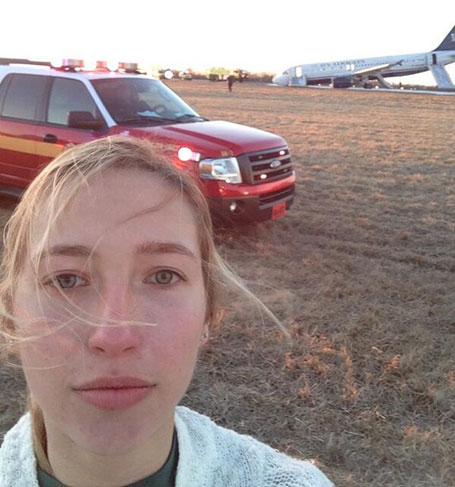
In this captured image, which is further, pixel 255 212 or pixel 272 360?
pixel 255 212

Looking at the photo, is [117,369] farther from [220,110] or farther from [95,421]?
[220,110]

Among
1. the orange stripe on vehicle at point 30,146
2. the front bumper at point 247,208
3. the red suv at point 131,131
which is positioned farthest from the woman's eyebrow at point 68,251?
the orange stripe on vehicle at point 30,146

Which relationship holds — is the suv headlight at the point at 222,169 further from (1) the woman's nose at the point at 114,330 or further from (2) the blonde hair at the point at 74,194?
(1) the woman's nose at the point at 114,330

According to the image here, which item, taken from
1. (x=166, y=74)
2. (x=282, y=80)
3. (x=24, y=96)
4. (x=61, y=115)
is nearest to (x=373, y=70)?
(x=282, y=80)

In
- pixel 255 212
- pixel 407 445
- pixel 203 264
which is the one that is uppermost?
pixel 203 264

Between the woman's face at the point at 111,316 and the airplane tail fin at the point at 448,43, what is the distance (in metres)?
80.7

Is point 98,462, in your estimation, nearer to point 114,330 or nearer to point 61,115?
point 114,330

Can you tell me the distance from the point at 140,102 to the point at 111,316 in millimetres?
5890

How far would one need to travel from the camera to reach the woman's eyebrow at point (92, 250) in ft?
3.44

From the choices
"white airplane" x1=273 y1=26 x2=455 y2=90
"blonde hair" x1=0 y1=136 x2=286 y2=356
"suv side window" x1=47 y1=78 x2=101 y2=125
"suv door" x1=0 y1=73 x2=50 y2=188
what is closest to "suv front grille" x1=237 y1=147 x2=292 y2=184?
"suv side window" x1=47 y1=78 x2=101 y2=125

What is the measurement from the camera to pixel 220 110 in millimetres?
25078

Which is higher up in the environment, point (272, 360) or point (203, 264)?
point (203, 264)

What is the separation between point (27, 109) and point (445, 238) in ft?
16.8

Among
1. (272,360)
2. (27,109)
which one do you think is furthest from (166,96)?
(272,360)
